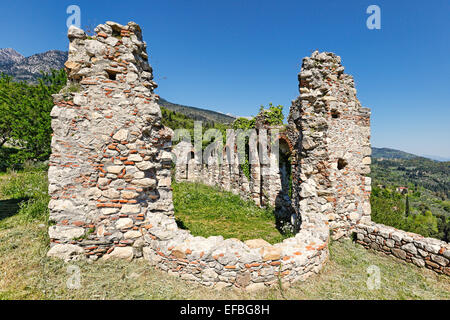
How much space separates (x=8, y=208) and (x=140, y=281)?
23.6 feet

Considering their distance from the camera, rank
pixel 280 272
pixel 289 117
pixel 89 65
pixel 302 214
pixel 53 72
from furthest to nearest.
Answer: pixel 53 72 < pixel 289 117 < pixel 302 214 < pixel 89 65 < pixel 280 272

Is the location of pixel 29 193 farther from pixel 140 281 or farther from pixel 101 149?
pixel 140 281

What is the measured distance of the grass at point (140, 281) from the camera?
3.74 meters

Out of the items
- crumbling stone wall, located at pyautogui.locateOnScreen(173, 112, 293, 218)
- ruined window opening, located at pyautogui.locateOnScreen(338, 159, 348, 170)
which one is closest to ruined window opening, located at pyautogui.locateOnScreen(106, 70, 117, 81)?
crumbling stone wall, located at pyautogui.locateOnScreen(173, 112, 293, 218)

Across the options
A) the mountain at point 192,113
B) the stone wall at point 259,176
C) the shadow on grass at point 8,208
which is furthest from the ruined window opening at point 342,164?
the mountain at point 192,113

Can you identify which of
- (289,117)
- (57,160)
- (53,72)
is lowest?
(57,160)

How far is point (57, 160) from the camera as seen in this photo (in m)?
4.47

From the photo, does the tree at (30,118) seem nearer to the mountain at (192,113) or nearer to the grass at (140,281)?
the grass at (140,281)

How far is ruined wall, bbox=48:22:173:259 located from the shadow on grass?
13.8 feet

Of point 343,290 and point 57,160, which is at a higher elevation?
point 57,160
